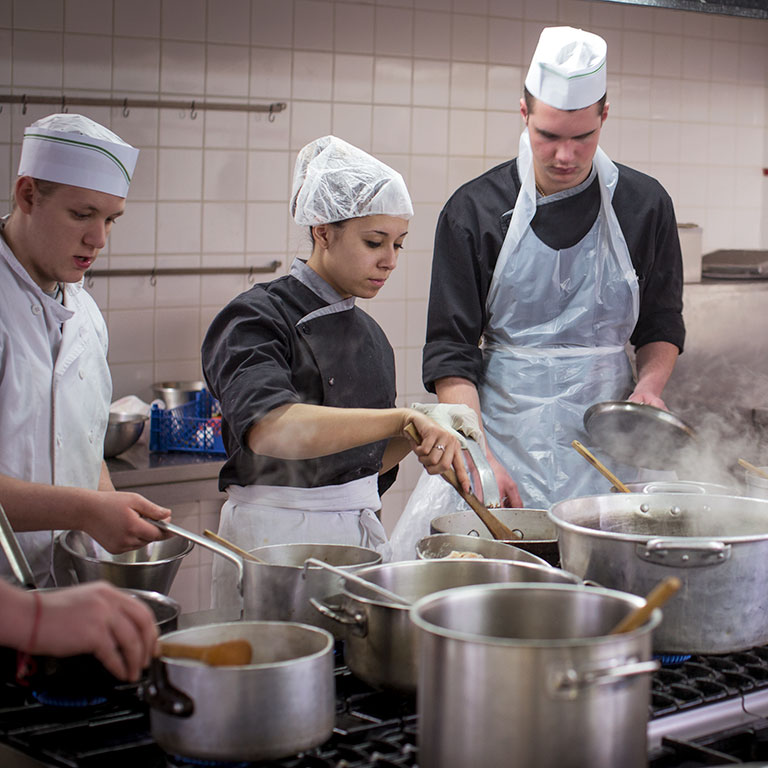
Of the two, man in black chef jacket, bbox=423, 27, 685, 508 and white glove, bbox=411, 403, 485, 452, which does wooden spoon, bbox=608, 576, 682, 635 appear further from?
man in black chef jacket, bbox=423, 27, 685, 508

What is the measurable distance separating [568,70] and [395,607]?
1476 millimetres

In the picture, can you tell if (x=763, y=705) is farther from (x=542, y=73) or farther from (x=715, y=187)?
(x=715, y=187)

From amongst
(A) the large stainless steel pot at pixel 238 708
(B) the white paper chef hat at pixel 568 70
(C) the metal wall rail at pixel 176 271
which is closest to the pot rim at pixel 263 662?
(A) the large stainless steel pot at pixel 238 708

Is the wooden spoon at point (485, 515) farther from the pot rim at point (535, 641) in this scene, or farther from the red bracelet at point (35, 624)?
the red bracelet at point (35, 624)

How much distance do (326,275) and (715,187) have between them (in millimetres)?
2808

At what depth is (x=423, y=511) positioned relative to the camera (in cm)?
222

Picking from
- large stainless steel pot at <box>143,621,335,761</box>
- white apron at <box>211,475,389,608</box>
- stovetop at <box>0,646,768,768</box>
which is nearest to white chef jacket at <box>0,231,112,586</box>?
white apron at <box>211,475,389,608</box>

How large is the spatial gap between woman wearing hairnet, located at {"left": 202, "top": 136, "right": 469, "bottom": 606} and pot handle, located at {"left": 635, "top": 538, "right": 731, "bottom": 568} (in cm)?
74

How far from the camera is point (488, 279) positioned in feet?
8.03

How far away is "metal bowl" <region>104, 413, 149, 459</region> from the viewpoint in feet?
9.67

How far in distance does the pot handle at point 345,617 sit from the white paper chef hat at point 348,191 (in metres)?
0.97

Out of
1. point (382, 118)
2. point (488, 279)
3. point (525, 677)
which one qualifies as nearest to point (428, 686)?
point (525, 677)

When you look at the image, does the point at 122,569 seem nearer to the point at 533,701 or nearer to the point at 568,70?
the point at 533,701

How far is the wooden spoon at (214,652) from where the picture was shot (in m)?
1.09
